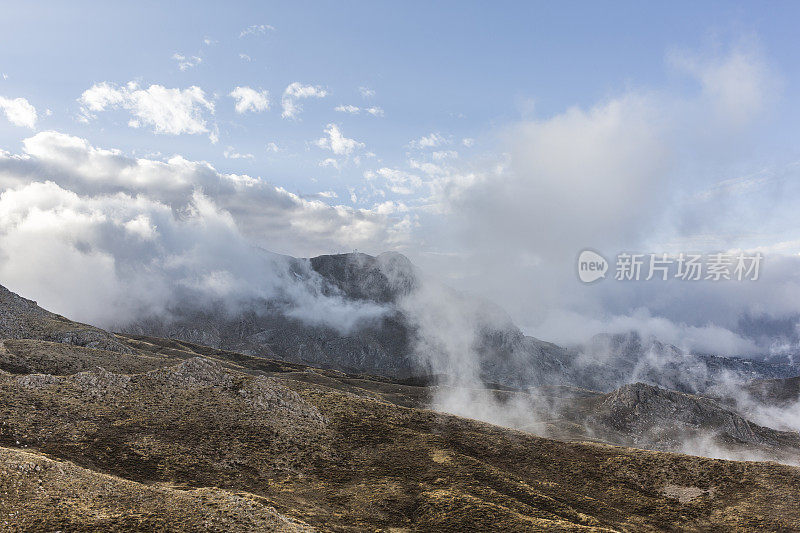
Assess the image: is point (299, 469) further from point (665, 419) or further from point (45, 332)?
point (665, 419)

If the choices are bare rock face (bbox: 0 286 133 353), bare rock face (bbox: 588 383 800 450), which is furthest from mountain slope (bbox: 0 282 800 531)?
bare rock face (bbox: 588 383 800 450)

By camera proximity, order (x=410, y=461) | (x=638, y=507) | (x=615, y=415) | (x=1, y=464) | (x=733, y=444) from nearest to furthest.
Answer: (x=1, y=464) → (x=638, y=507) → (x=410, y=461) → (x=733, y=444) → (x=615, y=415)

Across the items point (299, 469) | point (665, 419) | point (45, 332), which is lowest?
point (665, 419)

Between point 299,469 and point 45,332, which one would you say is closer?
point 299,469

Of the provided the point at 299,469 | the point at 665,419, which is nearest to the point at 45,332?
the point at 299,469

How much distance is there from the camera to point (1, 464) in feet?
96.4

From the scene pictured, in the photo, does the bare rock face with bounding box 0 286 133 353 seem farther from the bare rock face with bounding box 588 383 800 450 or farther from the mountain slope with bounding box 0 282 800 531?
the bare rock face with bounding box 588 383 800 450

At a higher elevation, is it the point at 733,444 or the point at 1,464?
the point at 1,464

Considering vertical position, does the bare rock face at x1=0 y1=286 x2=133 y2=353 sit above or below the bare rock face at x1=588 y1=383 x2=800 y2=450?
above

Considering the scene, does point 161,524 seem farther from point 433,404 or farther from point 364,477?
point 433,404

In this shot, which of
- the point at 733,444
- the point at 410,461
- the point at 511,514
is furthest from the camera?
the point at 733,444

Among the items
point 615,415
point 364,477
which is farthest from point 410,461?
point 615,415

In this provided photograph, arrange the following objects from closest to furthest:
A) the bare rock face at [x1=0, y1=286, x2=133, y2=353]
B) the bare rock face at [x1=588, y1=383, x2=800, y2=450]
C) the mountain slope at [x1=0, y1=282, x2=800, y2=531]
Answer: the mountain slope at [x1=0, y1=282, x2=800, y2=531] → the bare rock face at [x1=0, y1=286, x2=133, y2=353] → the bare rock face at [x1=588, y1=383, x2=800, y2=450]

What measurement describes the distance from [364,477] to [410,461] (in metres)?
7.06
